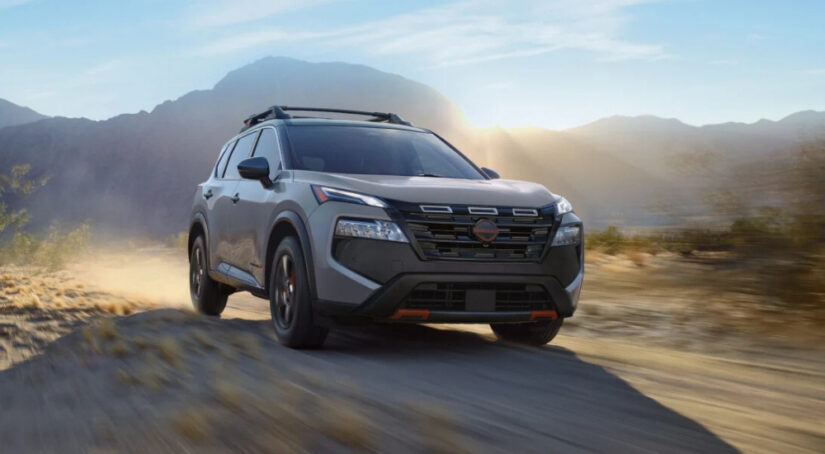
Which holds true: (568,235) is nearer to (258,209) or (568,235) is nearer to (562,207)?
(562,207)

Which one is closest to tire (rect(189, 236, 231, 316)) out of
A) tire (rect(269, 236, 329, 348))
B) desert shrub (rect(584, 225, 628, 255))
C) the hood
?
tire (rect(269, 236, 329, 348))

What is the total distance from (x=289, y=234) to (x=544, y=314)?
191 cm

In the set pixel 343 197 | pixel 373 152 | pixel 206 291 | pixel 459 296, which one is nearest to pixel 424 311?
pixel 459 296

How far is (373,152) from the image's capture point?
23.8 ft

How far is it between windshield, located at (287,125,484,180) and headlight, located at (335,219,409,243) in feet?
3.57

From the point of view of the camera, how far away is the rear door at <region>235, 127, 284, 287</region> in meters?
6.92

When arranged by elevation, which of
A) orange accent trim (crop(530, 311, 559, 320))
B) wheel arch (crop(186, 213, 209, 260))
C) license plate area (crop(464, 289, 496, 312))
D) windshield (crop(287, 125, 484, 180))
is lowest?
orange accent trim (crop(530, 311, 559, 320))

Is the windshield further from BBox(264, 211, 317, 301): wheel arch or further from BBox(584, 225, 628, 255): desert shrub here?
BBox(584, 225, 628, 255): desert shrub

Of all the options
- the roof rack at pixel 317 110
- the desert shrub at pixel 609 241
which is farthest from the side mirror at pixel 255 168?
the desert shrub at pixel 609 241

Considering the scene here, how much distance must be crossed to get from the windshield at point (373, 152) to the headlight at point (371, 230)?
1087 mm

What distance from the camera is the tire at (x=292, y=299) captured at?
614cm

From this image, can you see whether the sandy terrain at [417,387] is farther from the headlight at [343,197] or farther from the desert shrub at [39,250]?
the desert shrub at [39,250]

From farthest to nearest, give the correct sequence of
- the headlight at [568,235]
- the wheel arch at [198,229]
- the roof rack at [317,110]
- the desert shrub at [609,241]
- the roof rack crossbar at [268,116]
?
1. the desert shrub at [609,241]
2. the wheel arch at [198,229]
3. the roof rack at [317,110]
4. the roof rack crossbar at [268,116]
5. the headlight at [568,235]

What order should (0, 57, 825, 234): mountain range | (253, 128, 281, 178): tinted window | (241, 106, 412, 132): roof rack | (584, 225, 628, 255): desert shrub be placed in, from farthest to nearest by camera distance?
(0, 57, 825, 234): mountain range → (584, 225, 628, 255): desert shrub → (241, 106, 412, 132): roof rack → (253, 128, 281, 178): tinted window
